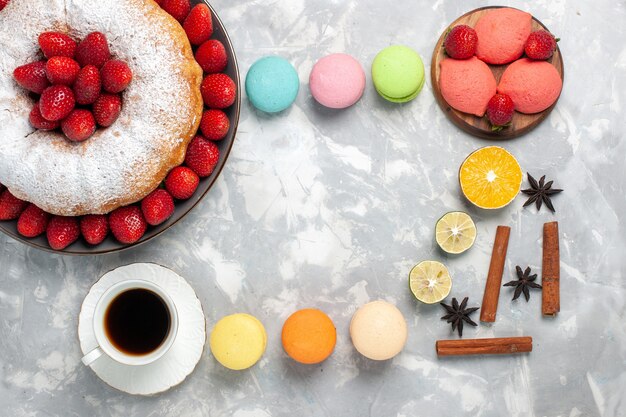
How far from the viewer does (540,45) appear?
1805mm

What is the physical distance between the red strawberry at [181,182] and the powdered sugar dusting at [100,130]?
3.0 inches

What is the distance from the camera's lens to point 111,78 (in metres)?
1.48

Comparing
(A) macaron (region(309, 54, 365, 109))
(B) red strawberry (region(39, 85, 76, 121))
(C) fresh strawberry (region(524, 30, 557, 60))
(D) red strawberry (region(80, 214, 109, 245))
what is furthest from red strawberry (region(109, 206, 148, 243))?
(C) fresh strawberry (region(524, 30, 557, 60))

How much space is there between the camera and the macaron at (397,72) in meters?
1.78

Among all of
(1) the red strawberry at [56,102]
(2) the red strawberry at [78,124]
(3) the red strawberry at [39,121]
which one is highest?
(1) the red strawberry at [56,102]

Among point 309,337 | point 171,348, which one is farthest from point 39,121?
point 309,337

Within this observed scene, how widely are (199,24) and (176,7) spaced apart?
76 mm

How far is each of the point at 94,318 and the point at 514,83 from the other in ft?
4.10

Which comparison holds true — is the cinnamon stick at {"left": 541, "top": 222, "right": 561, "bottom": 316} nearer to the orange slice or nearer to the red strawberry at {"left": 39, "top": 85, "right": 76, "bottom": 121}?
the orange slice

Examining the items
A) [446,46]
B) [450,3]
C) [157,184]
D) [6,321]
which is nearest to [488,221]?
Answer: [446,46]

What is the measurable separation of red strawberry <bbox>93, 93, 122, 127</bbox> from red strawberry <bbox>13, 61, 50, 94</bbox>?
124mm

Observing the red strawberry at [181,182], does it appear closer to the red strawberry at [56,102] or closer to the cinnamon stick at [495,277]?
the red strawberry at [56,102]

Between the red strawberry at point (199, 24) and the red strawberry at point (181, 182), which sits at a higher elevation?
the red strawberry at point (199, 24)

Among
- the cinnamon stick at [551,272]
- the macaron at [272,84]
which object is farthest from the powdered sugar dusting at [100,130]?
the cinnamon stick at [551,272]
